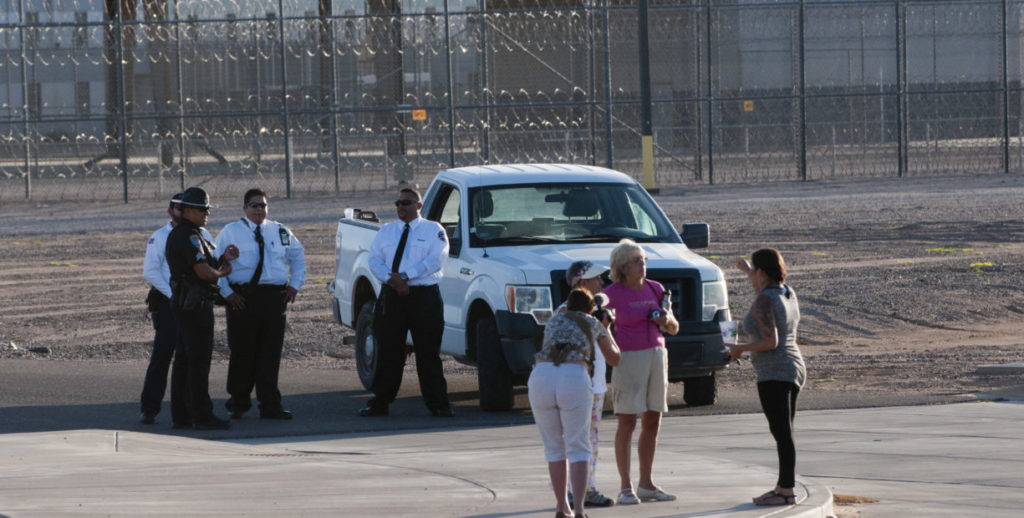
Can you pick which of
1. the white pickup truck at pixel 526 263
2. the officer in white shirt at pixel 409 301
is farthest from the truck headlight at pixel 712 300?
the officer in white shirt at pixel 409 301

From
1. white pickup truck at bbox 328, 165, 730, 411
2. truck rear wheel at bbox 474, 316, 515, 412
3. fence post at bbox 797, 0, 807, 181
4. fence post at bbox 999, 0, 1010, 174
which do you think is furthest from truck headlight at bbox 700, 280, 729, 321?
fence post at bbox 999, 0, 1010, 174

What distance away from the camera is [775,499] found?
7.98 metres

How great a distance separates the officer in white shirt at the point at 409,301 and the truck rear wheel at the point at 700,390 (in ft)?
6.17

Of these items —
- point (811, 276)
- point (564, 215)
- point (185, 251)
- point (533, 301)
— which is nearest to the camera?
point (185, 251)

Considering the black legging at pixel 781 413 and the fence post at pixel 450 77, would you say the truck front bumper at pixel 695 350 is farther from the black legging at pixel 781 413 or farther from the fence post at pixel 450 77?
the fence post at pixel 450 77

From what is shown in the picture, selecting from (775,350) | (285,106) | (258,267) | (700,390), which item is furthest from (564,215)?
(285,106)

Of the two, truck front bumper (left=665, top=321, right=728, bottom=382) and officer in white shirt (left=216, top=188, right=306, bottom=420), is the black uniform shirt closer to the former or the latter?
officer in white shirt (left=216, top=188, right=306, bottom=420)

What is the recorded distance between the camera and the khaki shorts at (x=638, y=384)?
8250 mm

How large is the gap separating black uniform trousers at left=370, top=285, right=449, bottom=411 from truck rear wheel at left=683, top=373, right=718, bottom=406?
193 cm

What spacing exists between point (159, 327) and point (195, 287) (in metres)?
0.69

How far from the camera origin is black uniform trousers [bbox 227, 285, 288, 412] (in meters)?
11.9

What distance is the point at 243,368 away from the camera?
1202 centimetres

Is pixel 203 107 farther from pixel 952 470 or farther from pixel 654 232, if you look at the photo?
pixel 952 470

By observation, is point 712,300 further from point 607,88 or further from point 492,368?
point 607,88
